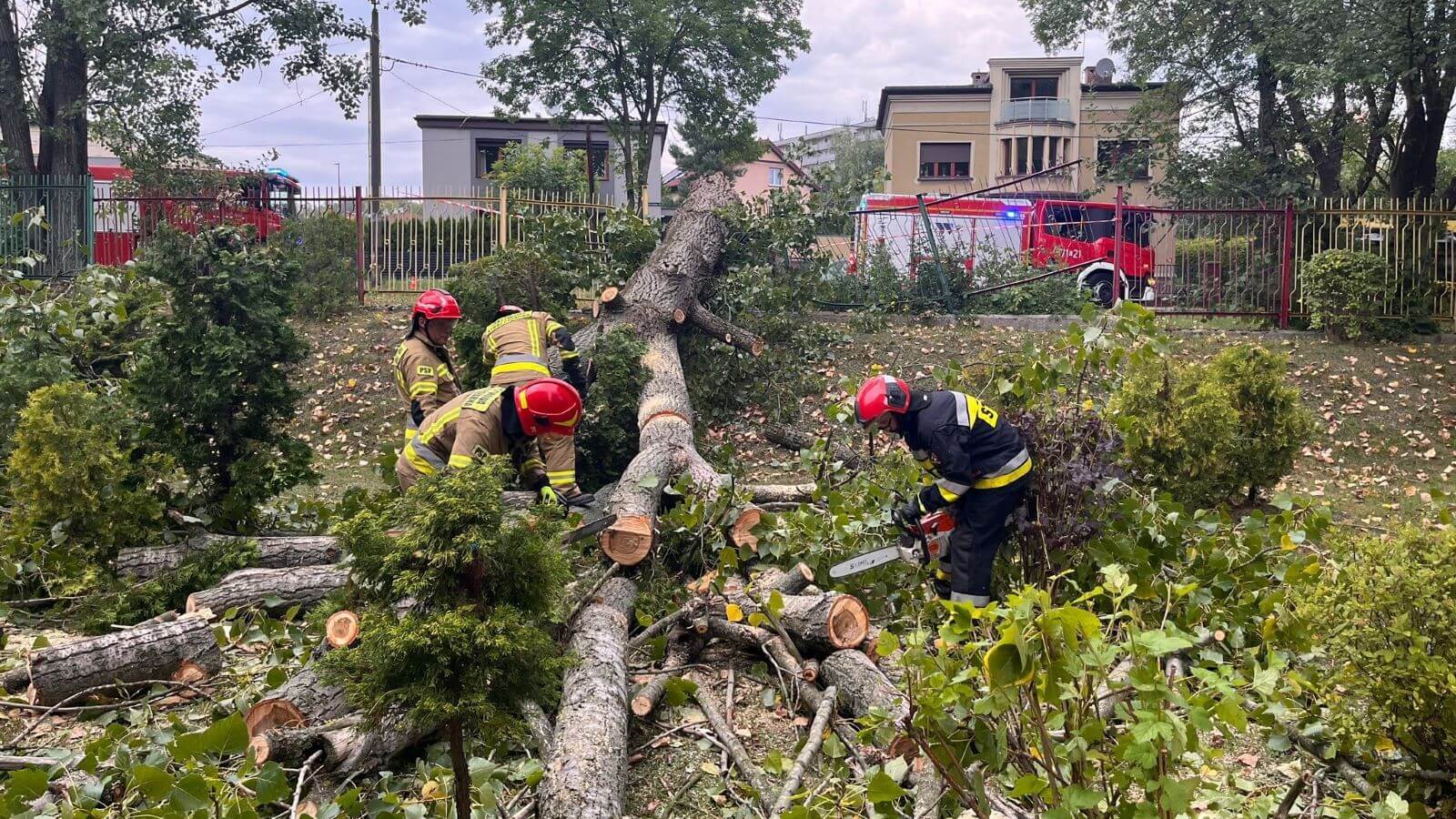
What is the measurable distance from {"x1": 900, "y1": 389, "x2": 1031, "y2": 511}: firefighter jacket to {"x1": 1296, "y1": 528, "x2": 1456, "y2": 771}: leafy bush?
182 cm

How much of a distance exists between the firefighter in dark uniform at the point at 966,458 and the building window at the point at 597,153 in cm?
2824

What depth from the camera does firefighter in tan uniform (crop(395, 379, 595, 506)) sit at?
5371 millimetres

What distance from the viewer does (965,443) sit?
4.93 meters

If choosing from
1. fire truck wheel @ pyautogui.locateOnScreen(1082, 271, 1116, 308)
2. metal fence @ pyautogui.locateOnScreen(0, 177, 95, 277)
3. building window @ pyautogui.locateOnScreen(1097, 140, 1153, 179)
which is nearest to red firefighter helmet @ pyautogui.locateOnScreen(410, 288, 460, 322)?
metal fence @ pyautogui.locateOnScreen(0, 177, 95, 277)

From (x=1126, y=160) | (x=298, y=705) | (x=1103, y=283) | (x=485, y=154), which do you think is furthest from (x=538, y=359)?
(x=485, y=154)

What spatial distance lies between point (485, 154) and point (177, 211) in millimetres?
22687

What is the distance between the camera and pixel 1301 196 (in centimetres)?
1476

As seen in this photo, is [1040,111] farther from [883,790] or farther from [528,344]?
[883,790]

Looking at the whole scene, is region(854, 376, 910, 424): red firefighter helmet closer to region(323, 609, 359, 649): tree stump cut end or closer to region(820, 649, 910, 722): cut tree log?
region(820, 649, 910, 722): cut tree log

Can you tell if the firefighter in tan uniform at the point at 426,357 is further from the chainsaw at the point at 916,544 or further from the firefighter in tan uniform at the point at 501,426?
the chainsaw at the point at 916,544

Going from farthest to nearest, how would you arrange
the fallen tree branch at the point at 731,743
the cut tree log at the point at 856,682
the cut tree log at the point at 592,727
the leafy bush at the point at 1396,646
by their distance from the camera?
the cut tree log at the point at 856,682 → the fallen tree branch at the point at 731,743 → the cut tree log at the point at 592,727 → the leafy bush at the point at 1396,646

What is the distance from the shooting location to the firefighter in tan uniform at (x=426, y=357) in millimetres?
6676

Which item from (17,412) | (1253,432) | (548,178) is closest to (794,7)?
(548,178)

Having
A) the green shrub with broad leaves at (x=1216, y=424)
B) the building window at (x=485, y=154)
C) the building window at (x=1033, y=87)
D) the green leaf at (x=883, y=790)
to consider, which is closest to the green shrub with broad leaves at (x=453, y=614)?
the green leaf at (x=883, y=790)
